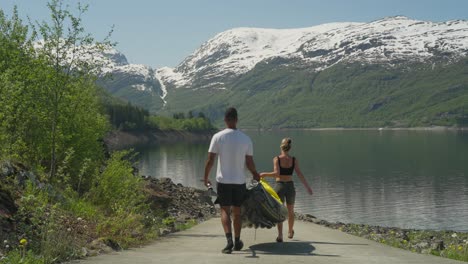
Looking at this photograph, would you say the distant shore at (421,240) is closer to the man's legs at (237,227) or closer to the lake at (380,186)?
the man's legs at (237,227)

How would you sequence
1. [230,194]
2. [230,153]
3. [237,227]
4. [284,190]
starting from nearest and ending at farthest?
[230,153] < [230,194] < [237,227] < [284,190]

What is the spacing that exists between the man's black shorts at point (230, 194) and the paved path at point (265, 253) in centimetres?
109

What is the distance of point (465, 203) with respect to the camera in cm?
5831

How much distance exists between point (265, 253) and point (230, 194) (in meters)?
1.48

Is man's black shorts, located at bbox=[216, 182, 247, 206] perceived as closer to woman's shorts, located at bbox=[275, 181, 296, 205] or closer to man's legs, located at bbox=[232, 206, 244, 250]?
man's legs, located at bbox=[232, 206, 244, 250]

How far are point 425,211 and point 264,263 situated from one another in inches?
1890

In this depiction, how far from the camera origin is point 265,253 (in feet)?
37.5

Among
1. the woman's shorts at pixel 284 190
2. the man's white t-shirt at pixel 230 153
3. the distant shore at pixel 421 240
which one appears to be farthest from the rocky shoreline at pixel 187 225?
the woman's shorts at pixel 284 190

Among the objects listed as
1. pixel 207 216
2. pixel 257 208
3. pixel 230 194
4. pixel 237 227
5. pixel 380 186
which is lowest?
pixel 380 186

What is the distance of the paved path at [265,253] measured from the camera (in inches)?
394

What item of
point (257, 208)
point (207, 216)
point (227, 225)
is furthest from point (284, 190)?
point (207, 216)

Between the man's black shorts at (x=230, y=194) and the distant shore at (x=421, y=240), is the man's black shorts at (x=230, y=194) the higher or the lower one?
the higher one

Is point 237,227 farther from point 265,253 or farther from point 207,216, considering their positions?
point 207,216

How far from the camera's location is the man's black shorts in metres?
11.5
